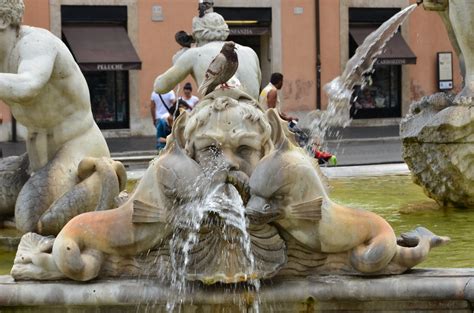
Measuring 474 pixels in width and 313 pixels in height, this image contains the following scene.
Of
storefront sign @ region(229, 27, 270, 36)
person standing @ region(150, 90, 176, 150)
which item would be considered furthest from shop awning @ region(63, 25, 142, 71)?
person standing @ region(150, 90, 176, 150)

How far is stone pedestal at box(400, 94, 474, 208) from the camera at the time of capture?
736 cm

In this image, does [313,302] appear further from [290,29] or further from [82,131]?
[290,29]

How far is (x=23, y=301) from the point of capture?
160 inches

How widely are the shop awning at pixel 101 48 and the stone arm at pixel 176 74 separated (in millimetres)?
17415

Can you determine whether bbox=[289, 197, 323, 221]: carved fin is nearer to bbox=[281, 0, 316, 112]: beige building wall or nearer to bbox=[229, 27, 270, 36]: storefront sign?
bbox=[229, 27, 270, 36]: storefront sign

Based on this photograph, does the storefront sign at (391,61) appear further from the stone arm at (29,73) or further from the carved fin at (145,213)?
the carved fin at (145,213)

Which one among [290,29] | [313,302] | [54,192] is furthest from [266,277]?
[290,29]

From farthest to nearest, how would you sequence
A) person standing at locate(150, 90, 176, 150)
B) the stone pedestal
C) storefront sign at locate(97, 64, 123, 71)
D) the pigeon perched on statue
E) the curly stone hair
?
storefront sign at locate(97, 64, 123, 71)
person standing at locate(150, 90, 176, 150)
the stone pedestal
the curly stone hair
the pigeon perched on statue

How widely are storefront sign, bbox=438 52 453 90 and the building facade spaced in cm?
15

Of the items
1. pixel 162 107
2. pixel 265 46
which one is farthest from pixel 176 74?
pixel 265 46

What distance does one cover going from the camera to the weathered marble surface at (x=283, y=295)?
13.0 ft

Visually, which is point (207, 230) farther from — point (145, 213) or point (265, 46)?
point (265, 46)

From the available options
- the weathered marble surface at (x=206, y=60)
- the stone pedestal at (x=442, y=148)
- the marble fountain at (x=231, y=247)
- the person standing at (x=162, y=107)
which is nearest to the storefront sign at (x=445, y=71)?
the person standing at (x=162, y=107)

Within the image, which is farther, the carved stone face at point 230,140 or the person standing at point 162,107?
the person standing at point 162,107
